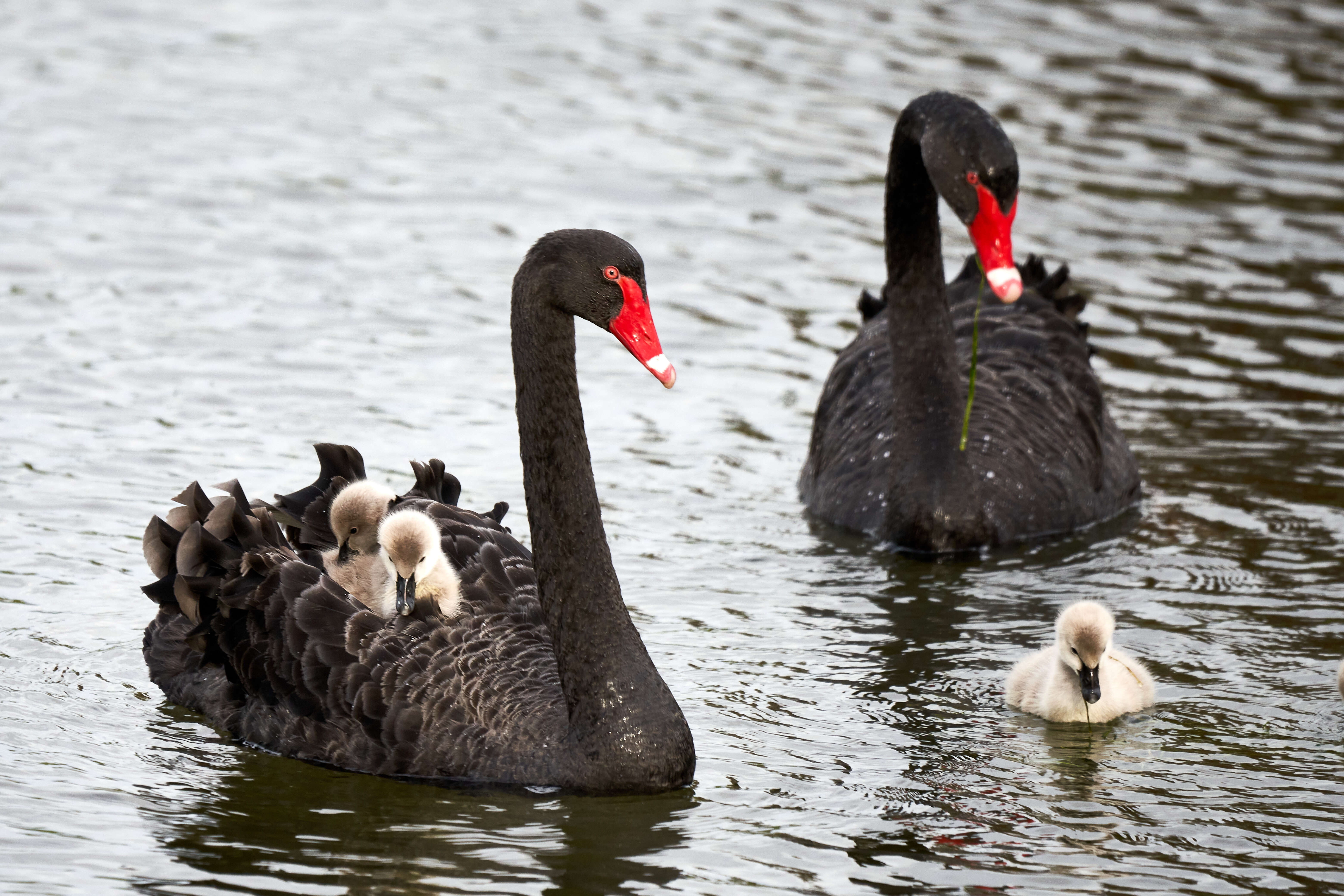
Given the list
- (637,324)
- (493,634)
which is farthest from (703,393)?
(637,324)

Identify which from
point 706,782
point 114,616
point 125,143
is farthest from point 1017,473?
point 125,143

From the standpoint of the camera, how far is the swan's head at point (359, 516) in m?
6.90

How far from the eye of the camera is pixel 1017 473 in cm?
937

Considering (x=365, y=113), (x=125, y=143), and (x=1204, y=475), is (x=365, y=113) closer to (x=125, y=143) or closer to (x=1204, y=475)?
(x=125, y=143)

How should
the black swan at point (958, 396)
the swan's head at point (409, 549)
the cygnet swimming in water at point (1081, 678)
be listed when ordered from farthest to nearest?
the black swan at point (958, 396) < the cygnet swimming in water at point (1081, 678) < the swan's head at point (409, 549)

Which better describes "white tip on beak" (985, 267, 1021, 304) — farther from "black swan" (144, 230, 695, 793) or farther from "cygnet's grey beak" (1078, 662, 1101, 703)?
"black swan" (144, 230, 695, 793)

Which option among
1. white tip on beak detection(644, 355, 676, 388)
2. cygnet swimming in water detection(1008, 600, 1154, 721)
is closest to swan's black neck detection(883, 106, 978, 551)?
cygnet swimming in water detection(1008, 600, 1154, 721)

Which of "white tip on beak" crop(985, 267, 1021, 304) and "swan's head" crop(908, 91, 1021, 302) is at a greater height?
"swan's head" crop(908, 91, 1021, 302)

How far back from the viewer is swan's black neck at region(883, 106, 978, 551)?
9.15 meters

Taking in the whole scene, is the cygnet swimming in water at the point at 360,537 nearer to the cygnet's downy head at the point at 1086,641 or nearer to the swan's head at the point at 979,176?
the cygnet's downy head at the point at 1086,641

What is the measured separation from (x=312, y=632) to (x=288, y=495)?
2.72 feet

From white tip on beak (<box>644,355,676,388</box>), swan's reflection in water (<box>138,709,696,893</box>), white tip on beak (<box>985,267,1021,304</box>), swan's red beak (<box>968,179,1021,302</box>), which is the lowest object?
swan's reflection in water (<box>138,709,696,893</box>)

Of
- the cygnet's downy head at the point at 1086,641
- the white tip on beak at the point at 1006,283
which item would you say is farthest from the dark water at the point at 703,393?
the white tip on beak at the point at 1006,283

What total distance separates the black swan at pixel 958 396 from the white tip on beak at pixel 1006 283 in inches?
3.6
